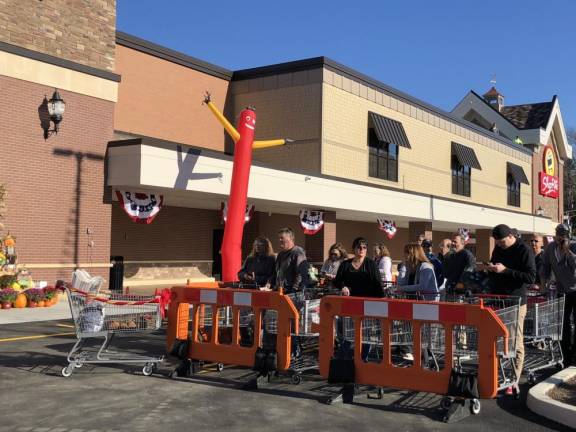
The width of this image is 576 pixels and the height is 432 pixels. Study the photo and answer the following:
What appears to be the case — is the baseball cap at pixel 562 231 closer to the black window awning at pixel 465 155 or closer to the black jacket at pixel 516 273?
the black jacket at pixel 516 273

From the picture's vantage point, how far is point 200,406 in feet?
20.7

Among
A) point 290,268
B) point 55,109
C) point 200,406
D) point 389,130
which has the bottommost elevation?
point 200,406

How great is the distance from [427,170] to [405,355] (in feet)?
75.0

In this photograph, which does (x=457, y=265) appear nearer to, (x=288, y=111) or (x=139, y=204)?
(x=139, y=204)

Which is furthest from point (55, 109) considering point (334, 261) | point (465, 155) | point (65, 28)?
point (465, 155)

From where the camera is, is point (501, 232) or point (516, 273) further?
point (501, 232)

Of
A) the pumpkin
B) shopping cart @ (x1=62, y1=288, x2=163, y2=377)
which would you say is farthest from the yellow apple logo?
shopping cart @ (x1=62, y1=288, x2=163, y2=377)

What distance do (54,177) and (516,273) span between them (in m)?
12.6

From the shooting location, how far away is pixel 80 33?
17516 mm

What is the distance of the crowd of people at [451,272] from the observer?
7.66 meters

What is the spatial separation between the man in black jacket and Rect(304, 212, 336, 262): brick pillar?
51.8 ft

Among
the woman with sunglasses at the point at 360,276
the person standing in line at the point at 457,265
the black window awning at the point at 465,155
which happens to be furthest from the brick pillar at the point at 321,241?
the woman with sunglasses at the point at 360,276

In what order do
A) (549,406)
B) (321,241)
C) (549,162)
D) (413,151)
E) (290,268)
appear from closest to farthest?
(549,406), (290,268), (321,241), (413,151), (549,162)

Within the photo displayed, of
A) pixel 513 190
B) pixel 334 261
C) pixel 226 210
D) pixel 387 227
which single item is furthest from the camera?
pixel 513 190
